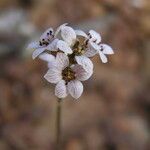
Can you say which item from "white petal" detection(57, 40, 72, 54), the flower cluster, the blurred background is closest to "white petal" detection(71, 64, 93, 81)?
the flower cluster

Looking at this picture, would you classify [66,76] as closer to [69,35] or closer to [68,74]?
[68,74]

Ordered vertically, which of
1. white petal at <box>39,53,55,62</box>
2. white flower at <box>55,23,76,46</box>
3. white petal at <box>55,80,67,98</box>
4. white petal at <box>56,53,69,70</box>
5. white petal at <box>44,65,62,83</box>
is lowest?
white petal at <box>55,80,67,98</box>

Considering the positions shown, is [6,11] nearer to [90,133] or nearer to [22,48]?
[22,48]

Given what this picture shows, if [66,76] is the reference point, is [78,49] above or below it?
above

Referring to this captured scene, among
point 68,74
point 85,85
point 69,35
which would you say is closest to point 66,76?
point 68,74

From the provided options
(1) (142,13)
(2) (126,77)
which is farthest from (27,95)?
(1) (142,13)

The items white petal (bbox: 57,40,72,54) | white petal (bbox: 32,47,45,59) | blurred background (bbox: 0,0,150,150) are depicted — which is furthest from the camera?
blurred background (bbox: 0,0,150,150)

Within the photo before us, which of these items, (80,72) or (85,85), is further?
(85,85)

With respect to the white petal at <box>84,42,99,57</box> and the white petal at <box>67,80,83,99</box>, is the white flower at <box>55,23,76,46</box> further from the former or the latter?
the white petal at <box>67,80,83,99</box>
